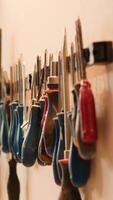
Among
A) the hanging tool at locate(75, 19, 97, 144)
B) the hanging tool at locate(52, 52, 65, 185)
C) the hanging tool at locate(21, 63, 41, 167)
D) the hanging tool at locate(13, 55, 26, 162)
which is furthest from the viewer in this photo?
the hanging tool at locate(13, 55, 26, 162)

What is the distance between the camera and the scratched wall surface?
0.64 m

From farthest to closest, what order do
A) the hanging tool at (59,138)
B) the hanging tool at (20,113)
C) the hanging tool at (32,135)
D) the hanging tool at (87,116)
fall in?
the hanging tool at (20,113) → the hanging tool at (32,135) → the hanging tool at (59,138) → the hanging tool at (87,116)

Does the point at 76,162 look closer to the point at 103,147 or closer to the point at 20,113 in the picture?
the point at 103,147

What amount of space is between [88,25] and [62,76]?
0.11m

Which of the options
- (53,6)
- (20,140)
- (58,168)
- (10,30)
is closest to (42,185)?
(20,140)

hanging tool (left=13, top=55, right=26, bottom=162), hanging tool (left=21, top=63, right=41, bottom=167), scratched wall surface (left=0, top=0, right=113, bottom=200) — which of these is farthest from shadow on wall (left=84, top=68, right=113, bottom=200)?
hanging tool (left=13, top=55, right=26, bottom=162)

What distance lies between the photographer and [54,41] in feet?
3.01

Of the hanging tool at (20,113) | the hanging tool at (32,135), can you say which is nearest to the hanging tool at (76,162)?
the hanging tool at (32,135)

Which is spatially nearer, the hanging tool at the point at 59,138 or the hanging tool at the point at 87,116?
the hanging tool at the point at 87,116

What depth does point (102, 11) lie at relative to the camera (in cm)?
66

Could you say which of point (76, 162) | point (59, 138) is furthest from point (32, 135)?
point (76, 162)

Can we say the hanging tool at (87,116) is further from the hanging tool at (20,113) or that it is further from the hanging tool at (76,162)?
the hanging tool at (20,113)

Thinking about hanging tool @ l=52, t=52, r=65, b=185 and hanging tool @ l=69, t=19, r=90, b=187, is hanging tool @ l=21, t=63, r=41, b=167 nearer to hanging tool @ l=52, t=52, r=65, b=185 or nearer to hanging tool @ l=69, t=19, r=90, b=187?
hanging tool @ l=52, t=52, r=65, b=185

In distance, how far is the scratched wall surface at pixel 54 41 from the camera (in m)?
0.64
